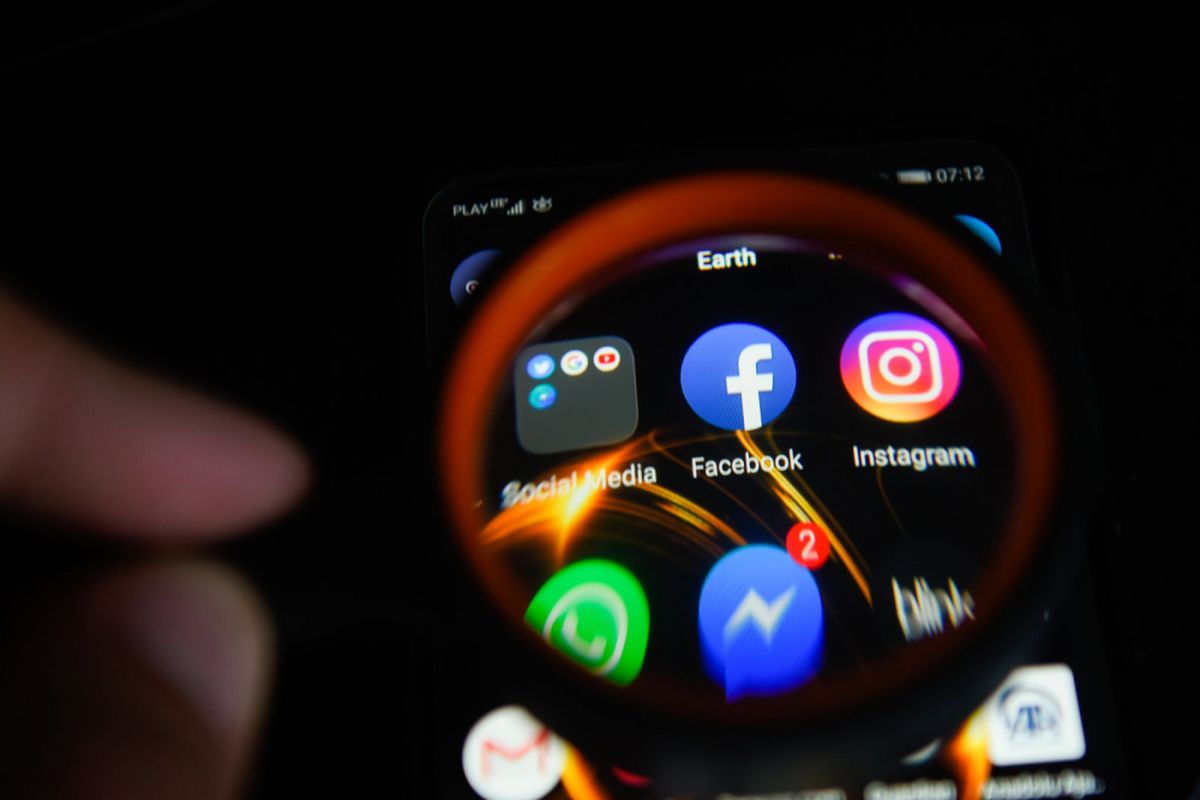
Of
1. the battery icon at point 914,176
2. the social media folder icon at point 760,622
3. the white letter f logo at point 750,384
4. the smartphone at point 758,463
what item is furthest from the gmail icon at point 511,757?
the battery icon at point 914,176

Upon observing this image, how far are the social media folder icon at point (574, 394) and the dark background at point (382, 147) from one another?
0.38ft

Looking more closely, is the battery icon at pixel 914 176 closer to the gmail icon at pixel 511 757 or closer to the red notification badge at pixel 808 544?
the red notification badge at pixel 808 544

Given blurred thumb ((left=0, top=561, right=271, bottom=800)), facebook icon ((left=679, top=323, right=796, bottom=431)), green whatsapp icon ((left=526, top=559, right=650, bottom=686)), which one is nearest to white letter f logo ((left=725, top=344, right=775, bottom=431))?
facebook icon ((left=679, top=323, right=796, bottom=431))

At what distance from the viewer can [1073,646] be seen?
2.43 ft

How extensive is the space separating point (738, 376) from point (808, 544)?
0.11 metres

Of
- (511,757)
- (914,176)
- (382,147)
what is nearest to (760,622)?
(511,757)

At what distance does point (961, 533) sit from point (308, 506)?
16.8 inches

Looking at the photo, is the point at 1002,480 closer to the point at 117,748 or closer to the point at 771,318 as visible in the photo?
the point at 771,318

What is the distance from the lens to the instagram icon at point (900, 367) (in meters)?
0.73

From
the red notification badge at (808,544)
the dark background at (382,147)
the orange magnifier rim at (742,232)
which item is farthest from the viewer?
the dark background at (382,147)

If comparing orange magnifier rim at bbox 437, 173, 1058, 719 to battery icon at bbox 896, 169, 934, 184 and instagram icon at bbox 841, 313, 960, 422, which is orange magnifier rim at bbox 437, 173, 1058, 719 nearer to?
instagram icon at bbox 841, 313, 960, 422

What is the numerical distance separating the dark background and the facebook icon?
165 mm

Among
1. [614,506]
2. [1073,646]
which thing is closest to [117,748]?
[614,506]

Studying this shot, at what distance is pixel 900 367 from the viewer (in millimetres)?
752
